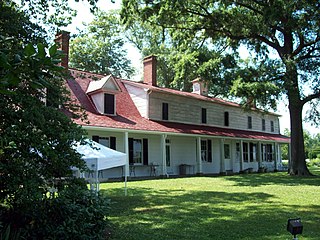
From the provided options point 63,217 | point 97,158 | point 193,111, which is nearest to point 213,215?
point 97,158

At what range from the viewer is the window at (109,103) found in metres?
20.7

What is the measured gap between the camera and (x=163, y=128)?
22062 millimetres

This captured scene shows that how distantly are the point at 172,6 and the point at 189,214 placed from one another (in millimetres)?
15055

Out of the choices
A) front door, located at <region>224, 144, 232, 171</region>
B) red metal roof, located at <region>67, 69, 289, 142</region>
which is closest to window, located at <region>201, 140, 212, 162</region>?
red metal roof, located at <region>67, 69, 289, 142</region>

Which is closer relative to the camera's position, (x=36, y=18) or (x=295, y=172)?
(x=36, y=18)

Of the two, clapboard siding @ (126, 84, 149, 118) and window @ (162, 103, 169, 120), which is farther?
window @ (162, 103, 169, 120)

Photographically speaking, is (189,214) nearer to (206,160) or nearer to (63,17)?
(63,17)

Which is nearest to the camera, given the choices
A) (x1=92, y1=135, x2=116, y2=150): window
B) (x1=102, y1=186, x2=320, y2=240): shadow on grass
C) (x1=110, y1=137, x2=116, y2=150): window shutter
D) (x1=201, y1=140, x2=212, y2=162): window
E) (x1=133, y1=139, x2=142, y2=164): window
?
→ (x1=102, y1=186, x2=320, y2=240): shadow on grass

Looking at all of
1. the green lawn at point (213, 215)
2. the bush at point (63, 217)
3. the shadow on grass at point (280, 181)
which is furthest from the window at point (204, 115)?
the bush at point (63, 217)

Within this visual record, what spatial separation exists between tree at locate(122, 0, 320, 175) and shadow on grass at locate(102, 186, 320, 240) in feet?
32.4

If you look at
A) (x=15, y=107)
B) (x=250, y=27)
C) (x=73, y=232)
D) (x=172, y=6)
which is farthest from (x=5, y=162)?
(x=250, y=27)

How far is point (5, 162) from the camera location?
523 cm

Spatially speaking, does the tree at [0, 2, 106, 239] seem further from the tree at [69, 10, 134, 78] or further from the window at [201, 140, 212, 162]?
the tree at [69, 10, 134, 78]

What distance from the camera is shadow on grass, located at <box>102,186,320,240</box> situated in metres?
6.50
